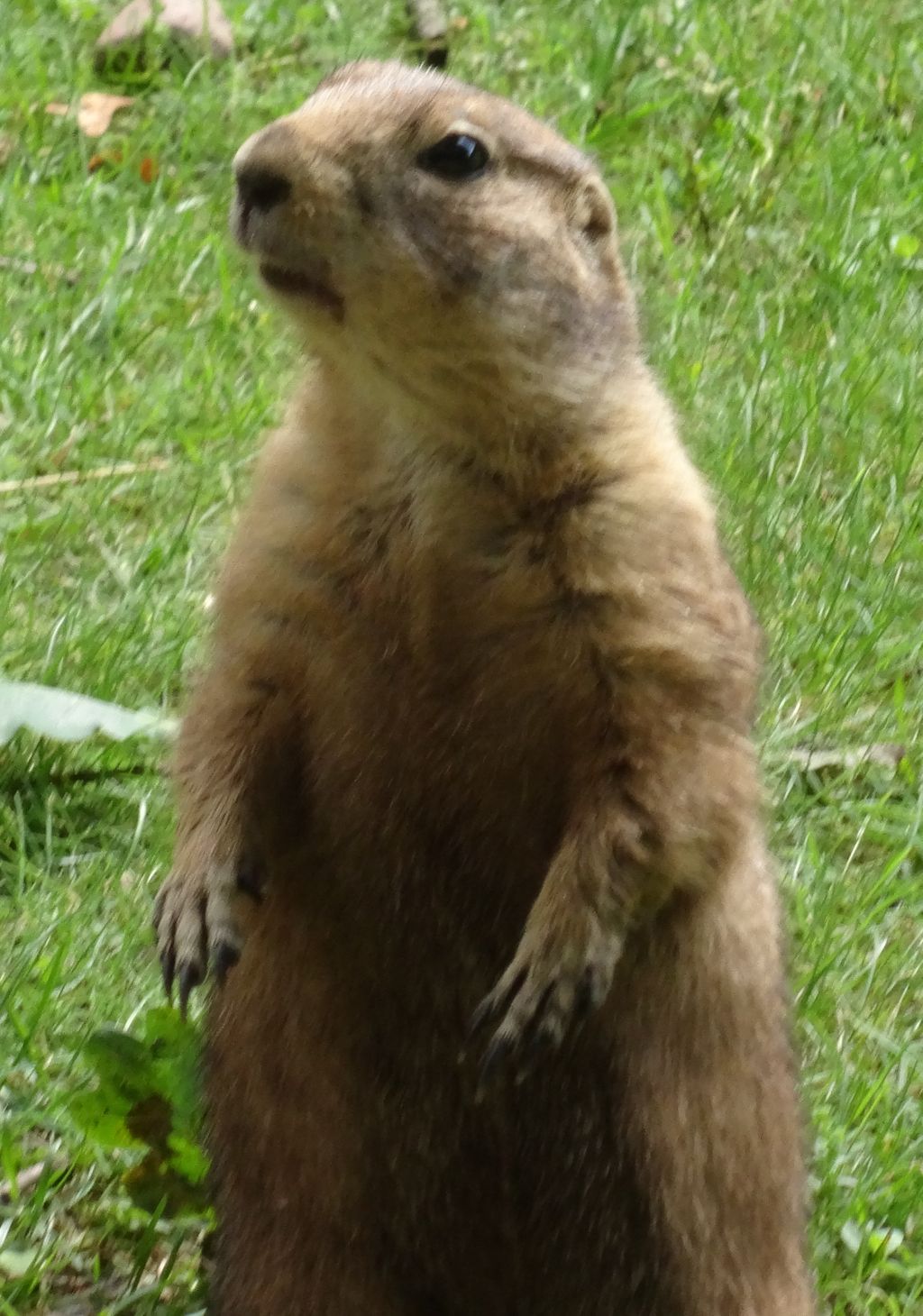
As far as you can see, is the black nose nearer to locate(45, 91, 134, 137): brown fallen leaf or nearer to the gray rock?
locate(45, 91, 134, 137): brown fallen leaf

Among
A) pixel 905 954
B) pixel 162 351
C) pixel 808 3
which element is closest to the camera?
pixel 905 954

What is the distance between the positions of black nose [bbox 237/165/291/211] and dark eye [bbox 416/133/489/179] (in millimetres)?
238

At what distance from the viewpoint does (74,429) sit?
199 inches

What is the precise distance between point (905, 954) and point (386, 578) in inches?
66.7

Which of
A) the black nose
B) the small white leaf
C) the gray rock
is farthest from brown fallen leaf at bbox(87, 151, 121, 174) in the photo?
the black nose

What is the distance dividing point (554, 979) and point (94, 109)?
421 cm

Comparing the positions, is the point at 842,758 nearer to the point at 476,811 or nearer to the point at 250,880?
the point at 476,811

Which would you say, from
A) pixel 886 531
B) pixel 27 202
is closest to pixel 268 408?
pixel 27 202

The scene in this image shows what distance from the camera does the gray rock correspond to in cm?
628

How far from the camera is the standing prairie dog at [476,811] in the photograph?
2.78 m

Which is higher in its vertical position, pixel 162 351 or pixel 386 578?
pixel 386 578

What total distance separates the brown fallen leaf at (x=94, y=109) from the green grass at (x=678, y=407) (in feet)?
0.19

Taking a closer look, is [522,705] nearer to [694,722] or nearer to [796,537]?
[694,722]

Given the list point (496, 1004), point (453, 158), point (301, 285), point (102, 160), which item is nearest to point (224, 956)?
point (496, 1004)
